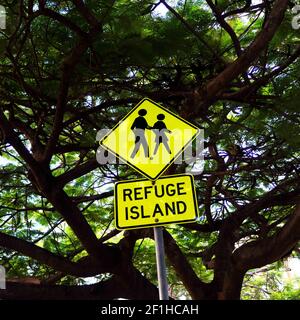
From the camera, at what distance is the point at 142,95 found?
451cm

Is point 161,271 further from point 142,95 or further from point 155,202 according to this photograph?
point 142,95

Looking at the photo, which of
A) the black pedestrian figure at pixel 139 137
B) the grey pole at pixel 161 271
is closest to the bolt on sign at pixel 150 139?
the black pedestrian figure at pixel 139 137

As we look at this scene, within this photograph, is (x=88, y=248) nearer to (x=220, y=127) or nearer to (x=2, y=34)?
(x=220, y=127)

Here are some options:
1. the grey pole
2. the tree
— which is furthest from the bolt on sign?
the tree

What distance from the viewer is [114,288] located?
5207mm

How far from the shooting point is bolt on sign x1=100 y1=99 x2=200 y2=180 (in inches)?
90.6

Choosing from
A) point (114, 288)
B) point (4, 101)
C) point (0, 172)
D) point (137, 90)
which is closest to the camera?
point (137, 90)

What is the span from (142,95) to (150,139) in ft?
7.24

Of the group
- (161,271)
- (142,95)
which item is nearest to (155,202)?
(161,271)

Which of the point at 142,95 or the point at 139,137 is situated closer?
the point at 139,137

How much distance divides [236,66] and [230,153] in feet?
5.75

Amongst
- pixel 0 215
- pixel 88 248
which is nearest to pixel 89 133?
pixel 88 248

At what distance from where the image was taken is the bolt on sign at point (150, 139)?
230 centimetres
